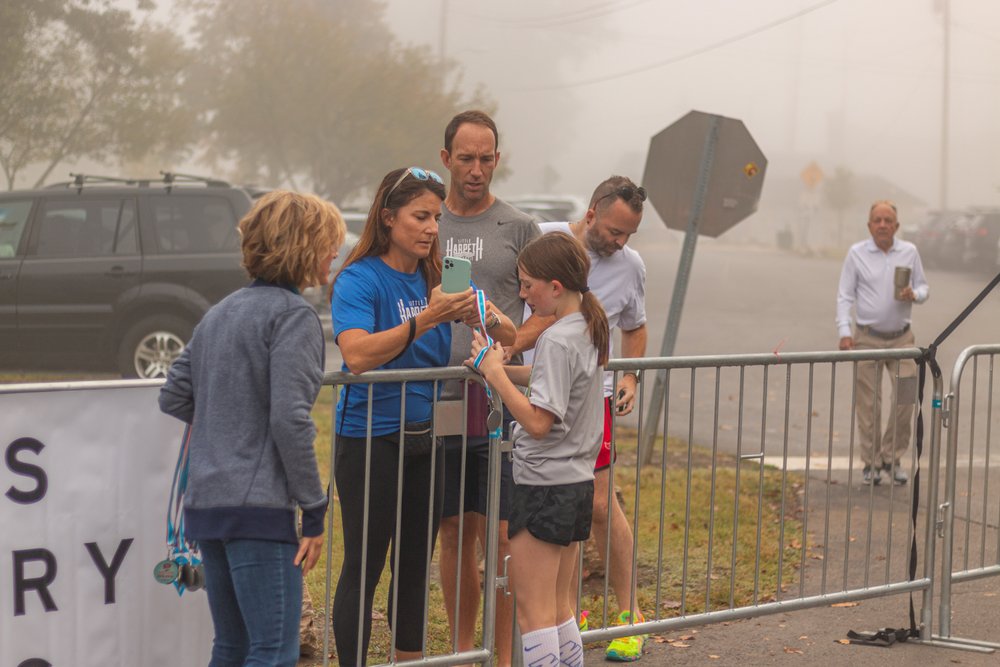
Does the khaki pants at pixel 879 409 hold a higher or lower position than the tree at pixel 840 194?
lower

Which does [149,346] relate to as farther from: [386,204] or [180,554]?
[180,554]

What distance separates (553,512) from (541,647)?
438 millimetres

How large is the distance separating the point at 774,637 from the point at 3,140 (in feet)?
46.8

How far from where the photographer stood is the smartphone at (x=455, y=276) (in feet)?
13.8

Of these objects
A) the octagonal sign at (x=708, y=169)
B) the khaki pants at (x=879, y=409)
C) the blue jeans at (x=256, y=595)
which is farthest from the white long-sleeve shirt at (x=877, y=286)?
the blue jeans at (x=256, y=595)

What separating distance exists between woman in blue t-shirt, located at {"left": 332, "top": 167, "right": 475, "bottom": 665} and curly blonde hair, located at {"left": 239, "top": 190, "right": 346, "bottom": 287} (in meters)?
0.62

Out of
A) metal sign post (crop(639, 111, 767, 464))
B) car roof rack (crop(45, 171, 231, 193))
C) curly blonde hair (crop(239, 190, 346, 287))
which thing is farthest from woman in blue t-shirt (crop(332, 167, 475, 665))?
car roof rack (crop(45, 171, 231, 193))

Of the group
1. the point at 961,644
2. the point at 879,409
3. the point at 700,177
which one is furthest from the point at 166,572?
the point at 700,177

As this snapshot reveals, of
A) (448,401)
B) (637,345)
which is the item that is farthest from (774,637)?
(448,401)

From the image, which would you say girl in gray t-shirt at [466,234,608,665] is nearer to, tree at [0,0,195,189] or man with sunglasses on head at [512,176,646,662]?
man with sunglasses on head at [512,176,646,662]

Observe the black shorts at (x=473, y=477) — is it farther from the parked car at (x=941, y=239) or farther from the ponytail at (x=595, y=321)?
the parked car at (x=941, y=239)

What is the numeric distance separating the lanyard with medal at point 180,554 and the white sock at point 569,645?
3.94 feet

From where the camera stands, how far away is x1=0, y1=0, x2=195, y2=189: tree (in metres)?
17.7

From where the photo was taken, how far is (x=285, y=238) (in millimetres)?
3588
